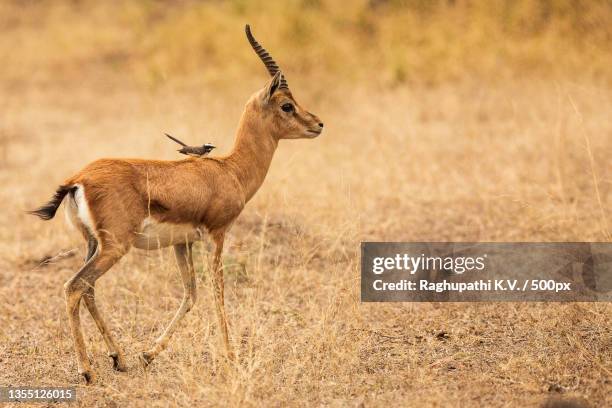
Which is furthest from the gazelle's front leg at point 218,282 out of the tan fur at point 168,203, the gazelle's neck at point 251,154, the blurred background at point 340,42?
the blurred background at point 340,42

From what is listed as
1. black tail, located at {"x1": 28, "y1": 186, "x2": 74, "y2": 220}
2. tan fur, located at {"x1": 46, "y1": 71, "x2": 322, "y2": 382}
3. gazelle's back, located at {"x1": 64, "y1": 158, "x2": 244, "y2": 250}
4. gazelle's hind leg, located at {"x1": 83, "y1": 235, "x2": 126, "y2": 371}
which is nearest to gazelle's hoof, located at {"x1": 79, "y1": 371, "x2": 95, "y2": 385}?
tan fur, located at {"x1": 46, "y1": 71, "x2": 322, "y2": 382}

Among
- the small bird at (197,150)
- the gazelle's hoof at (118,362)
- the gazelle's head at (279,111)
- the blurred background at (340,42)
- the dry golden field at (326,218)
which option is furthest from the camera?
the blurred background at (340,42)

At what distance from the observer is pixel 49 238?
7.67 m

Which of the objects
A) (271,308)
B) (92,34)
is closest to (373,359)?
(271,308)

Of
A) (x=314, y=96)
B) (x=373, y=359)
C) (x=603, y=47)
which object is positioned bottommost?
(x=373, y=359)

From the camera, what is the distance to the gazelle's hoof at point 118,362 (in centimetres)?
496

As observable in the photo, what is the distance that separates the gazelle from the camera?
4699 millimetres

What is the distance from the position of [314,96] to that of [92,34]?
23.6 feet

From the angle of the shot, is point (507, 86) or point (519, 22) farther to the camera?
point (519, 22)

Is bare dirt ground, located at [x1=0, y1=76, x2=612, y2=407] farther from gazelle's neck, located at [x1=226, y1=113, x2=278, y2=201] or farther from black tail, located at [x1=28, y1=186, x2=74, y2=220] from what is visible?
black tail, located at [x1=28, y1=186, x2=74, y2=220]

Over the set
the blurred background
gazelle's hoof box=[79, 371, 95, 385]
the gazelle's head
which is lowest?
gazelle's hoof box=[79, 371, 95, 385]

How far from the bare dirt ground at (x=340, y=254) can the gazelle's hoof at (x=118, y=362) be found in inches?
2.5

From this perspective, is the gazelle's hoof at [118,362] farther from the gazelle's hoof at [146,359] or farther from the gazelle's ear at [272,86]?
the gazelle's ear at [272,86]

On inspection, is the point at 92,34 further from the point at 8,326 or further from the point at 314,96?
the point at 8,326
